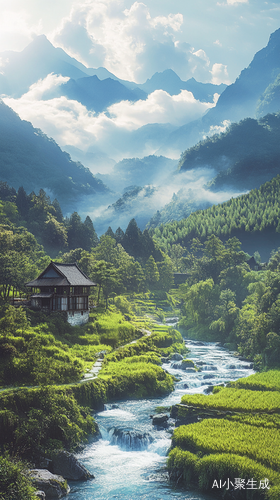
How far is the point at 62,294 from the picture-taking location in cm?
5888

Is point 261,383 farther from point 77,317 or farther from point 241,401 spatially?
point 77,317

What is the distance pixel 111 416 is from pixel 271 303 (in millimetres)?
35865

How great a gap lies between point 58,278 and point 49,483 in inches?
1410

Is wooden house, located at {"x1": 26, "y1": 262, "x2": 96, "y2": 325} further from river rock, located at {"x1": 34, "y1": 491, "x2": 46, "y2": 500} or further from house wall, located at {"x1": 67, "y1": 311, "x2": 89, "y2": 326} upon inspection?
river rock, located at {"x1": 34, "y1": 491, "x2": 46, "y2": 500}

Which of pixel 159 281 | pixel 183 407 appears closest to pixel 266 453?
pixel 183 407

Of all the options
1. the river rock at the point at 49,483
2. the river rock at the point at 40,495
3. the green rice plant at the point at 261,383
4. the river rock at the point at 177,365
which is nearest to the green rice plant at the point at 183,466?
the river rock at the point at 49,483

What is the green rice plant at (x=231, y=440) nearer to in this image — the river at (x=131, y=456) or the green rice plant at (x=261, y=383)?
the river at (x=131, y=456)

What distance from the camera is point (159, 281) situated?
427 ft

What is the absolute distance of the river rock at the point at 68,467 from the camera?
2922 cm

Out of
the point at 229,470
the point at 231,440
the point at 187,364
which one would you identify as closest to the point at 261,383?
the point at 187,364

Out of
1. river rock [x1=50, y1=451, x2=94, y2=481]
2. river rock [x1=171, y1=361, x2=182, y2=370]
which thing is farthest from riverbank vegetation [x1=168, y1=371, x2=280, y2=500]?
river rock [x1=171, y1=361, x2=182, y2=370]

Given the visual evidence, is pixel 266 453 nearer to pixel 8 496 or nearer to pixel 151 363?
pixel 8 496

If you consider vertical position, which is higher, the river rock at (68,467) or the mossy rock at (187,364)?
the mossy rock at (187,364)

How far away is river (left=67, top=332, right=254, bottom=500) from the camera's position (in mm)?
27438
